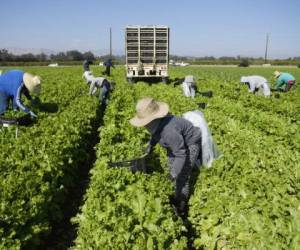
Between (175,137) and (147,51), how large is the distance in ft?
55.8

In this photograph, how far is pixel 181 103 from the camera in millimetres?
11336

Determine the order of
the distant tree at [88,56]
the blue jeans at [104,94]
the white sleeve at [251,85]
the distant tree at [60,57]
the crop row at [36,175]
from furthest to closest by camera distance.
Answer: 1. the distant tree at [60,57]
2. the distant tree at [88,56]
3. the white sleeve at [251,85]
4. the blue jeans at [104,94]
5. the crop row at [36,175]

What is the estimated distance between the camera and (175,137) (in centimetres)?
504

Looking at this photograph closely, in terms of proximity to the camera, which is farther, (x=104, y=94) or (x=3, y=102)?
(x=104, y=94)

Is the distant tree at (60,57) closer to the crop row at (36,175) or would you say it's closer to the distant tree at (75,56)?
the distant tree at (75,56)

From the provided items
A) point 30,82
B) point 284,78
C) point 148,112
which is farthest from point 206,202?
point 284,78

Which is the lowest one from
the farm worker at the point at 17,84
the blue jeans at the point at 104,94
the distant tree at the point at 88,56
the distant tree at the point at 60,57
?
the distant tree at the point at 60,57

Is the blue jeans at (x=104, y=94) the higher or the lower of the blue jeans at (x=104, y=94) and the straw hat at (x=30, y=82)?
the lower

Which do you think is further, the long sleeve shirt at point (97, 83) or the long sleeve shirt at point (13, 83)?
the long sleeve shirt at point (97, 83)

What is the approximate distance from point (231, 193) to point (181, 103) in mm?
6555

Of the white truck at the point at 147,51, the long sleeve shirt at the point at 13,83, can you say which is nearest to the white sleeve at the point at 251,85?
the white truck at the point at 147,51

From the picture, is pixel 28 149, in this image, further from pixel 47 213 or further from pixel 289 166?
pixel 289 166

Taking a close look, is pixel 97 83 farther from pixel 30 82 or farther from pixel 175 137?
pixel 175 137

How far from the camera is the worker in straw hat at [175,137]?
5.04 metres
